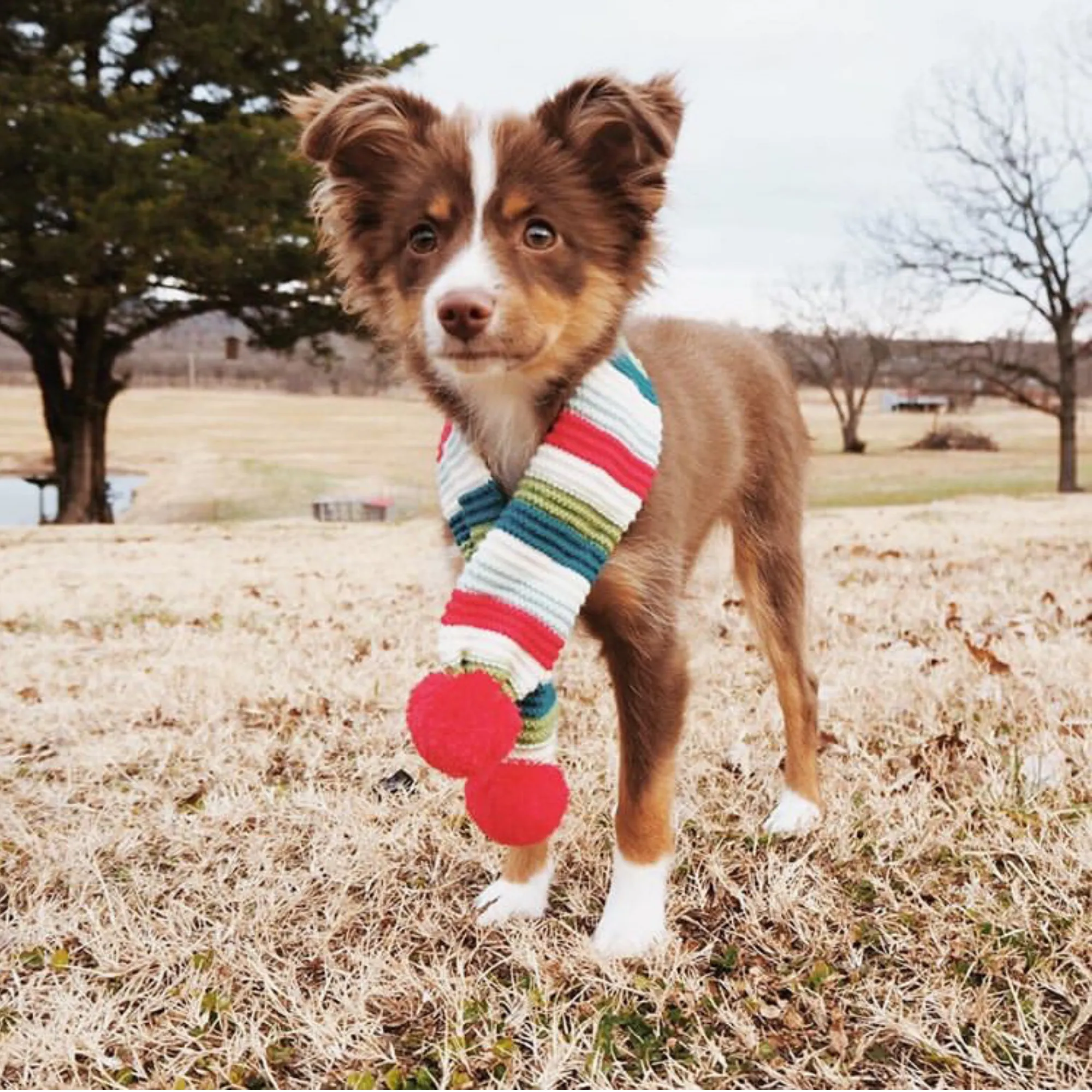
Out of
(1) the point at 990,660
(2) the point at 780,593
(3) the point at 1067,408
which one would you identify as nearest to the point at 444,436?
(2) the point at 780,593

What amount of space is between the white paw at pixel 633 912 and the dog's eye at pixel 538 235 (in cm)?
146

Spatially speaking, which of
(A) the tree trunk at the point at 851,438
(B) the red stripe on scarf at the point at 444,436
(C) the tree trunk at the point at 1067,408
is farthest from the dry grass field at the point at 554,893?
(A) the tree trunk at the point at 851,438

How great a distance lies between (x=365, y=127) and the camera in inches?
102

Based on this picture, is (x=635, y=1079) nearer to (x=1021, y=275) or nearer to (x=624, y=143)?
(x=624, y=143)

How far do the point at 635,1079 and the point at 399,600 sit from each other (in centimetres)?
550

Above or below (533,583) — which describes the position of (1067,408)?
above

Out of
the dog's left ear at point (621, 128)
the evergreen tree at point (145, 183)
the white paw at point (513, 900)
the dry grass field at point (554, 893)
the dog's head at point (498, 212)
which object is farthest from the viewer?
the evergreen tree at point (145, 183)

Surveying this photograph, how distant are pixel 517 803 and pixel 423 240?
1.32 metres

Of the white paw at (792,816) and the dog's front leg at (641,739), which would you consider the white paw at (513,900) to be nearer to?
the dog's front leg at (641,739)

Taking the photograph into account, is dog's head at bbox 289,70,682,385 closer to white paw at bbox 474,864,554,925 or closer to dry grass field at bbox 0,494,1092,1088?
dry grass field at bbox 0,494,1092,1088

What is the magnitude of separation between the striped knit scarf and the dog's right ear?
2.42 feet

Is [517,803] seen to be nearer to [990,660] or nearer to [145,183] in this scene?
[990,660]

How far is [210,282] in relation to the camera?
736 inches

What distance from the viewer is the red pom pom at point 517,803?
8.27ft
